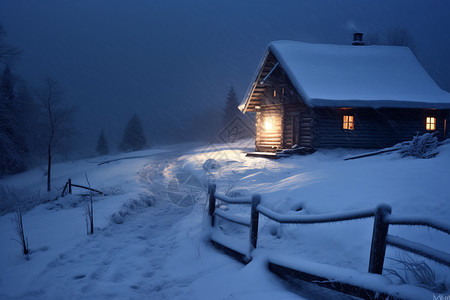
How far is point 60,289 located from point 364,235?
4981 millimetres

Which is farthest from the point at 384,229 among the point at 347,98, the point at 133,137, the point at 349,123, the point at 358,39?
the point at 133,137

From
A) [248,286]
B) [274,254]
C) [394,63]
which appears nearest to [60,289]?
[248,286]

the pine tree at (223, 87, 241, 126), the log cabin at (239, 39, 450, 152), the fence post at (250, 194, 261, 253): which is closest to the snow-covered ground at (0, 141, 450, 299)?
the fence post at (250, 194, 261, 253)

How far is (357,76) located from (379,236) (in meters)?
16.5

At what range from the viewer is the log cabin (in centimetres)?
1450

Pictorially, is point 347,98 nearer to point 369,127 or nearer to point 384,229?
point 369,127

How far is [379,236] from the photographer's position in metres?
2.79

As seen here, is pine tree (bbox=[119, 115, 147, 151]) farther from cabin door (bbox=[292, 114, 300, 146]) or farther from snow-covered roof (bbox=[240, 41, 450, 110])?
cabin door (bbox=[292, 114, 300, 146])

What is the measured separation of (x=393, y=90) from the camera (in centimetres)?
1553

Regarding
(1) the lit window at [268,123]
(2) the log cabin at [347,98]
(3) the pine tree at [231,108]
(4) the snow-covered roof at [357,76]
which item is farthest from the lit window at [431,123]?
→ (3) the pine tree at [231,108]

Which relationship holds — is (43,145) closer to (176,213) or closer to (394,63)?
(176,213)

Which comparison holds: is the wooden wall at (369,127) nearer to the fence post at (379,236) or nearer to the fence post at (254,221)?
the fence post at (254,221)

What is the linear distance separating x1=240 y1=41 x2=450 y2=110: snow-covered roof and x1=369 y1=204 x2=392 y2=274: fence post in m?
11.6

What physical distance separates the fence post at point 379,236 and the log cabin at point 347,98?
1165 cm
